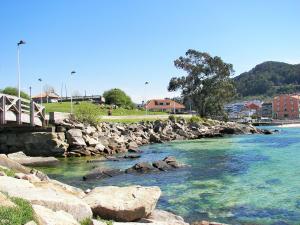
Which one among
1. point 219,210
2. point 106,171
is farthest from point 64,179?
point 219,210

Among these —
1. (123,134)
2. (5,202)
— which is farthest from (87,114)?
(5,202)

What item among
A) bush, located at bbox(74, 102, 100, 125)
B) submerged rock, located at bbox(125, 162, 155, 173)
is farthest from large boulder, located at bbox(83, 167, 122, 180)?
bush, located at bbox(74, 102, 100, 125)

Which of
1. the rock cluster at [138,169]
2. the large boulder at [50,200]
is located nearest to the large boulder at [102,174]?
the rock cluster at [138,169]

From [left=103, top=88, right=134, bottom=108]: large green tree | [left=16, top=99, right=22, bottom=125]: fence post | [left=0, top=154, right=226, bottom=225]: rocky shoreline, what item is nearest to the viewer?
[left=0, top=154, right=226, bottom=225]: rocky shoreline

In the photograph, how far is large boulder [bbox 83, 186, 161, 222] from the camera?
12.7 meters

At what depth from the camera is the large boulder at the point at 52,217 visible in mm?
9391

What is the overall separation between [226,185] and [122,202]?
1223 centimetres

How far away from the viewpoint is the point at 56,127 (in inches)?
1672

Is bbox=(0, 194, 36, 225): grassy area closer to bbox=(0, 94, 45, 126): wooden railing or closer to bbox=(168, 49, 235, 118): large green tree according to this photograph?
bbox=(0, 94, 45, 126): wooden railing

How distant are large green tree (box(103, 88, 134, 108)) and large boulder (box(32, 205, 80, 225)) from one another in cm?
11952

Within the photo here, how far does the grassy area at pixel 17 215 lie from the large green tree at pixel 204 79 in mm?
96224

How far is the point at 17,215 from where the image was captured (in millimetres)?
8742

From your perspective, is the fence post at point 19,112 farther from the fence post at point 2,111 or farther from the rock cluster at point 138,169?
the rock cluster at point 138,169

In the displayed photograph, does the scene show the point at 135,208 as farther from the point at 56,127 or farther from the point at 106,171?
the point at 56,127
